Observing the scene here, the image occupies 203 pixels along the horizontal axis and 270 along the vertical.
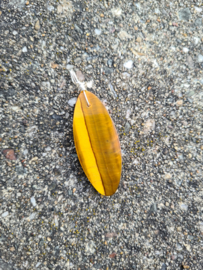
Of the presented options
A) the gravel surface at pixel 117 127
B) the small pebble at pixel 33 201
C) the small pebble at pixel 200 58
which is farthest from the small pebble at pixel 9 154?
the small pebble at pixel 200 58

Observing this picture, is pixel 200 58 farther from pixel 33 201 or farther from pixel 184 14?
pixel 33 201

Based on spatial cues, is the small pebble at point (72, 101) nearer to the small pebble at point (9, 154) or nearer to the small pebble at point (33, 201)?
the small pebble at point (9, 154)

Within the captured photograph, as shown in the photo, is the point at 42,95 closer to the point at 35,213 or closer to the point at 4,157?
the point at 4,157

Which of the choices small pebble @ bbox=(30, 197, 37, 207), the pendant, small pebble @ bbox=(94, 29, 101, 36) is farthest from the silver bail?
small pebble @ bbox=(30, 197, 37, 207)

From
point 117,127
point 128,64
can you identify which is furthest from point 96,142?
point 128,64

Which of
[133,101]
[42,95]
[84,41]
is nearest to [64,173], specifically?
[42,95]

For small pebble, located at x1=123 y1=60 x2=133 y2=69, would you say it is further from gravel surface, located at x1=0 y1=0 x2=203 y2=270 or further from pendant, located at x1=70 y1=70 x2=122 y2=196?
pendant, located at x1=70 y1=70 x2=122 y2=196
